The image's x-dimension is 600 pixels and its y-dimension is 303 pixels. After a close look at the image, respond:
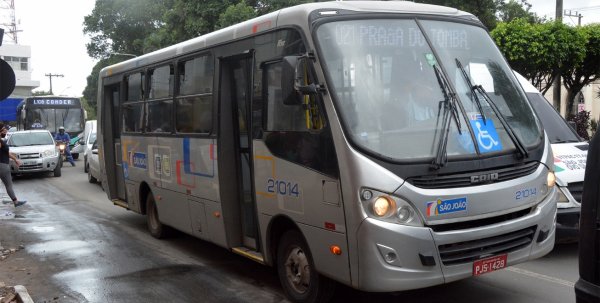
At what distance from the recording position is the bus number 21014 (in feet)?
16.4

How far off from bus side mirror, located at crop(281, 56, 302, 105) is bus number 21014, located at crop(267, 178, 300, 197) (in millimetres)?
762

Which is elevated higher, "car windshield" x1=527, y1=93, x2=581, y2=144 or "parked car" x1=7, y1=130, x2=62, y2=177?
"car windshield" x1=527, y1=93, x2=581, y2=144

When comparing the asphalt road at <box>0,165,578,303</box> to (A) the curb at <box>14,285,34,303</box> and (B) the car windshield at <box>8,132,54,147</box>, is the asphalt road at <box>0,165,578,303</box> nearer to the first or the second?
(A) the curb at <box>14,285,34,303</box>

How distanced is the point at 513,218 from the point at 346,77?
6.01 feet

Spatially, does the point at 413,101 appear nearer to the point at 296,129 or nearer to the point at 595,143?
the point at 296,129

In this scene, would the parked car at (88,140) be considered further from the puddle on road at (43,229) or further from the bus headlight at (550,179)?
the bus headlight at (550,179)

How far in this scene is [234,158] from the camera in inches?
248

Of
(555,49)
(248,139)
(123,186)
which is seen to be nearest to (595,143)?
(248,139)

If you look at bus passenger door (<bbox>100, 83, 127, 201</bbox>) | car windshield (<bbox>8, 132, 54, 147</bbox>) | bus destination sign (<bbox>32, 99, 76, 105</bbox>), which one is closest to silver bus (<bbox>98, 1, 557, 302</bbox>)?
bus passenger door (<bbox>100, 83, 127, 201</bbox>)

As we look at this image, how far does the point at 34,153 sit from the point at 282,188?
16208mm

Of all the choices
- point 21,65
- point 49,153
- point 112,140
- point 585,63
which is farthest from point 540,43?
point 21,65

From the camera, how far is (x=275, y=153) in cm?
528

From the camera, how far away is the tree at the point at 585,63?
59.5 feet

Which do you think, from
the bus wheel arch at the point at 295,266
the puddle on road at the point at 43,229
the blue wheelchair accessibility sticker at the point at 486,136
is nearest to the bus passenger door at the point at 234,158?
the bus wheel arch at the point at 295,266
